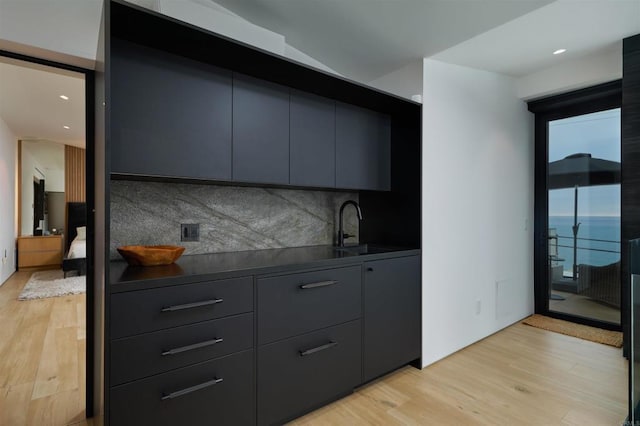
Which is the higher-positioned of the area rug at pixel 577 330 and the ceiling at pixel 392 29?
the ceiling at pixel 392 29

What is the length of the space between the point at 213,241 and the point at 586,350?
3215mm

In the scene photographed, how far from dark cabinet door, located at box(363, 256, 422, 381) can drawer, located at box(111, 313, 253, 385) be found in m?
0.88

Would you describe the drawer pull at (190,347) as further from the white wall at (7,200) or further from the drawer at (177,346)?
the white wall at (7,200)

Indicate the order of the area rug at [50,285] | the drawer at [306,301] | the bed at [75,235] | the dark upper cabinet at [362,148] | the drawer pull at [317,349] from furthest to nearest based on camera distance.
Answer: the area rug at [50,285] → the bed at [75,235] → the dark upper cabinet at [362,148] → the drawer pull at [317,349] → the drawer at [306,301]

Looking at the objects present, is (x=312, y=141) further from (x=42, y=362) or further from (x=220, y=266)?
(x=42, y=362)

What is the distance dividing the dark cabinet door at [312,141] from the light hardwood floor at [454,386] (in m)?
1.44

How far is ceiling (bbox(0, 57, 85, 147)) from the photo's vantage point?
294 centimetres

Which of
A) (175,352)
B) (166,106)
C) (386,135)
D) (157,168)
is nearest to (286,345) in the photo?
(175,352)

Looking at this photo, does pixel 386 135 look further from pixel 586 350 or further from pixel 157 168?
pixel 586 350

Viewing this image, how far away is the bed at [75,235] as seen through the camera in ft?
12.3

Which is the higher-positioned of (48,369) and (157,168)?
(157,168)

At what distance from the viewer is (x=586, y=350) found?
2.73 meters

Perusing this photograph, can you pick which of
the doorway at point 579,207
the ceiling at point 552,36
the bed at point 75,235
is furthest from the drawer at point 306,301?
the bed at point 75,235

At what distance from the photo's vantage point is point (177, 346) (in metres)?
1.33
